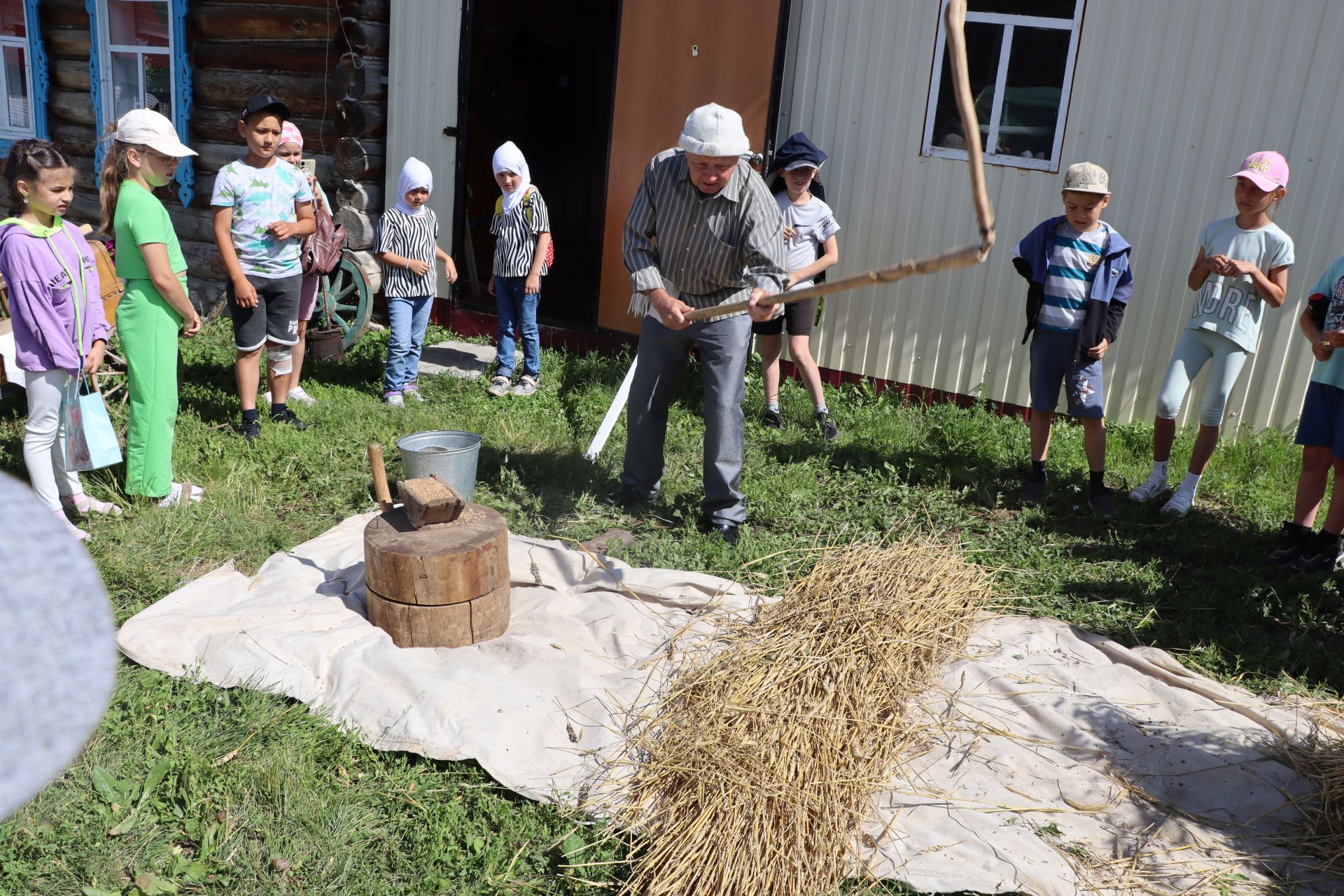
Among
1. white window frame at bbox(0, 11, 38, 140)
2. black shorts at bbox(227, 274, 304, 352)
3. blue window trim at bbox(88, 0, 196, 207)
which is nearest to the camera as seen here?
black shorts at bbox(227, 274, 304, 352)

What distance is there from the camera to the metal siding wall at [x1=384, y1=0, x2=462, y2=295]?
784cm

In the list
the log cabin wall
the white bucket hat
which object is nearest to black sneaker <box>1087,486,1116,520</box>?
the white bucket hat

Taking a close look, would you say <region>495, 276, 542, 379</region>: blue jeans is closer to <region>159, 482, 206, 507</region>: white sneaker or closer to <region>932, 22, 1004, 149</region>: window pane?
<region>159, 482, 206, 507</region>: white sneaker

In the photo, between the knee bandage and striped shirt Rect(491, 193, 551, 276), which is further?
striped shirt Rect(491, 193, 551, 276)

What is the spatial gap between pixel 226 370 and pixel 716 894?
560 cm

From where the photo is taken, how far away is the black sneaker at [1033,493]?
534cm

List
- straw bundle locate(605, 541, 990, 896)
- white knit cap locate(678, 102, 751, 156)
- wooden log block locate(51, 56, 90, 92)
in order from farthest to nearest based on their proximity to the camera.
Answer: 1. wooden log block locate(51, 56, 90, 92)
2. white knit cap locate(678, 102, 751, 156)
3. straw bundle locate(605, 541, 990, 896)

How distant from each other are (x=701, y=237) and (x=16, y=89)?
936 centimetres

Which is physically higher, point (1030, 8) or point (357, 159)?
point (1030, 8)

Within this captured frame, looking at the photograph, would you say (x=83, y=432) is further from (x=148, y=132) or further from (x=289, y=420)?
(x=289, y=420)

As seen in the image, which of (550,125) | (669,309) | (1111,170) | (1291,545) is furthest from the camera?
(550,125)

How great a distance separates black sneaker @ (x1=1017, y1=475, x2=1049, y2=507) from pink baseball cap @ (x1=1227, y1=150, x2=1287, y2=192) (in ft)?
5.76

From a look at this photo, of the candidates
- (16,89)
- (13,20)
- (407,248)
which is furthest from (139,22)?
(407,248)

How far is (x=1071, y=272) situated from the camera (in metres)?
5.11
